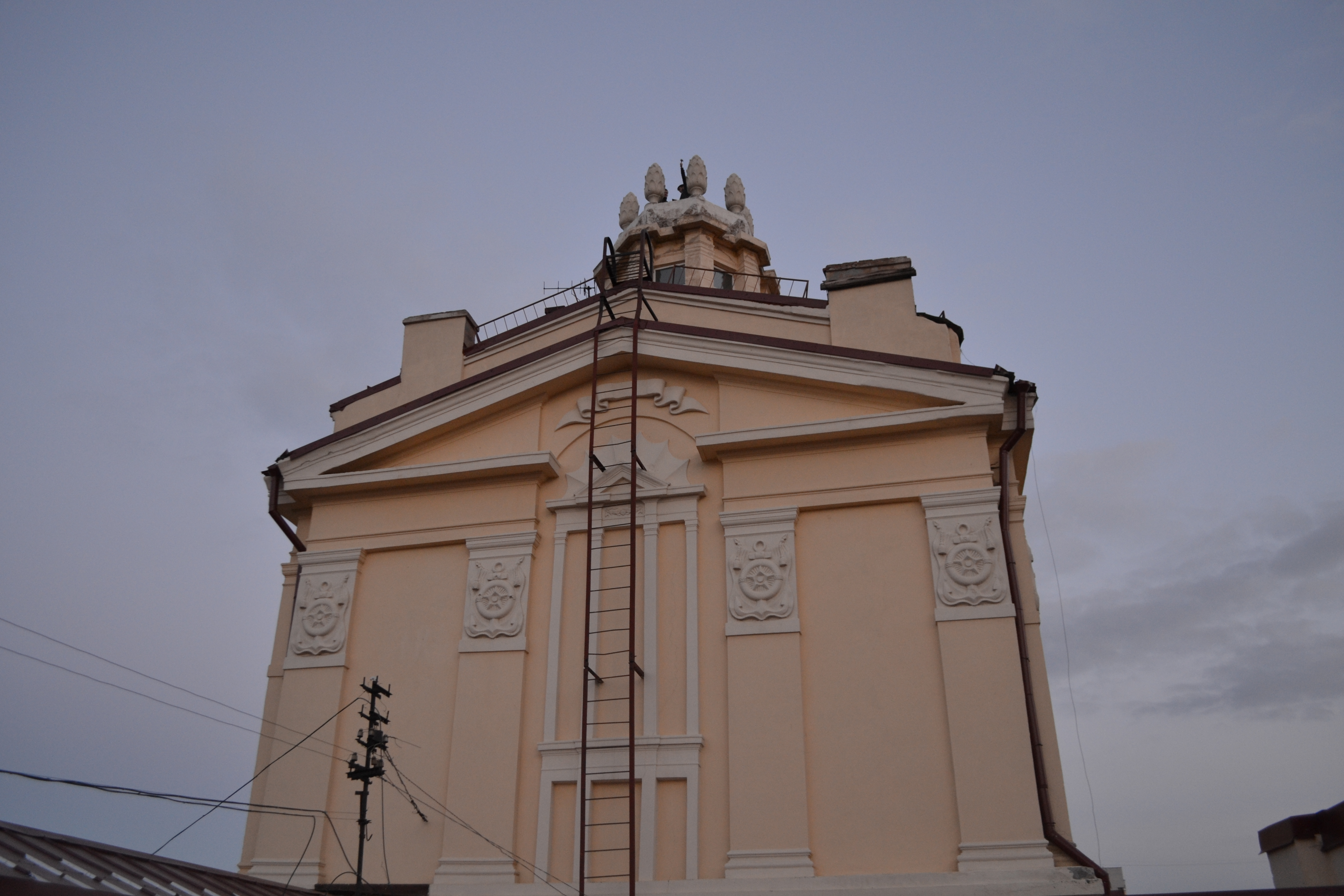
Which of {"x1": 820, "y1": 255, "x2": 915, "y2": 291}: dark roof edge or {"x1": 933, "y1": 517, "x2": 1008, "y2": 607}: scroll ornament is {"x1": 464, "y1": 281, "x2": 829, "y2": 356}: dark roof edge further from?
{"x1": 933, "y1": 517, "x2": 1008, "y2": 607}: scroll ornament

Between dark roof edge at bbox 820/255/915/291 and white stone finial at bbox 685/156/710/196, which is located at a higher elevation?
white stone finial at bbox 685/156/710/196

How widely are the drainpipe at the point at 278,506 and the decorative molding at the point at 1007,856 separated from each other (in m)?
9.85

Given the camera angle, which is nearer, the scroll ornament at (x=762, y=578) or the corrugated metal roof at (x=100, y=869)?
the corrugated metal roof at (x=100, y=869)

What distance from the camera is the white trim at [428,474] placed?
1478cm

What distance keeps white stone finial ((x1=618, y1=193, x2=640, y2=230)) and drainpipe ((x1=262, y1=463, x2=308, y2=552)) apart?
11.1 metres

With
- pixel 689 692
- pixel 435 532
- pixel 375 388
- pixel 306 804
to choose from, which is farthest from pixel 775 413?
pixel 306 804

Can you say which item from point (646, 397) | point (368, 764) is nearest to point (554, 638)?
point (368, 764)

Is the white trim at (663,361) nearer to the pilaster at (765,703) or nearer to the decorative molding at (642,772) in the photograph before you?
the pilaster at (765,703)

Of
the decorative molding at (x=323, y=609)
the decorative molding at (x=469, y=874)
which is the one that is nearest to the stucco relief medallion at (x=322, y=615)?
the decorative molding at (x=323, y=609)

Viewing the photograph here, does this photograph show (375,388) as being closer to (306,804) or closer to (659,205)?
(306,804)

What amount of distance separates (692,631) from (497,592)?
8.69 ft

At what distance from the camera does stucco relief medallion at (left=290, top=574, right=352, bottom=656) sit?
14.7 meters

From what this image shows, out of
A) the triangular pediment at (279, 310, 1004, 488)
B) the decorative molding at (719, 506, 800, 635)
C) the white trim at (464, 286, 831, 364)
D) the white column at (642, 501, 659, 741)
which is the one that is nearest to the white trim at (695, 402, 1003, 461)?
the triangular pediment at (279, 310, 1004, 488)

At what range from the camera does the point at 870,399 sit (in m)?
14.4
